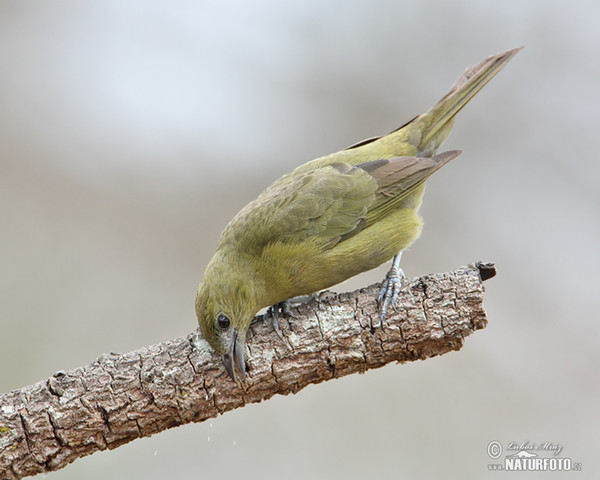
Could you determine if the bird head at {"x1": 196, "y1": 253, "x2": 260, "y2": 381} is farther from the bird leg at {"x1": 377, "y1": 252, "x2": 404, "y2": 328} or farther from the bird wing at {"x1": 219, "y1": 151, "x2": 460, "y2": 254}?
the bird leg at {"x1": 377, "y1": 252, "x2": 404, "y2": 328}

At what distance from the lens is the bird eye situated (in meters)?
3.91

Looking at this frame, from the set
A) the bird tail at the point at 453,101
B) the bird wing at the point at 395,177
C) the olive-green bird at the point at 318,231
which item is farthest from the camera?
the bird tail at the point at 453,101

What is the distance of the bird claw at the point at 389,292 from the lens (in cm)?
372

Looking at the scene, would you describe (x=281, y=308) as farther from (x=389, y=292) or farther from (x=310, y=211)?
(x=389, y=292)

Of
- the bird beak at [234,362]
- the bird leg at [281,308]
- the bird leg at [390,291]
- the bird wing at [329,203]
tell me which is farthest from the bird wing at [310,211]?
the bird beak at [234,362]

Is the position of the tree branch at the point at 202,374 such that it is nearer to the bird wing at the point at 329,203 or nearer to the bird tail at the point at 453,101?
the bird wing at the point at 329,203

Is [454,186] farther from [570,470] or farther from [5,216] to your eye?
[5,216]

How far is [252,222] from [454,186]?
575cm

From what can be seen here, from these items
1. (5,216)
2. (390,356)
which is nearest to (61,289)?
(5,216)

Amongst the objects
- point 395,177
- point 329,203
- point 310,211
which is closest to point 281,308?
point 310,211

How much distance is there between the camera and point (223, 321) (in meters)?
3.95

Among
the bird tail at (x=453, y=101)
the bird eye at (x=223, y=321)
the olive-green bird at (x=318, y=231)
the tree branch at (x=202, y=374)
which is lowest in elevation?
the tree branch at (x=202, y=374)

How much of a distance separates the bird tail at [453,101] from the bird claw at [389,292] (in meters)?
1.52

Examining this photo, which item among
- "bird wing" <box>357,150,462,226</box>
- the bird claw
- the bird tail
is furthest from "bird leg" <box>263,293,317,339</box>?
the bird tail
